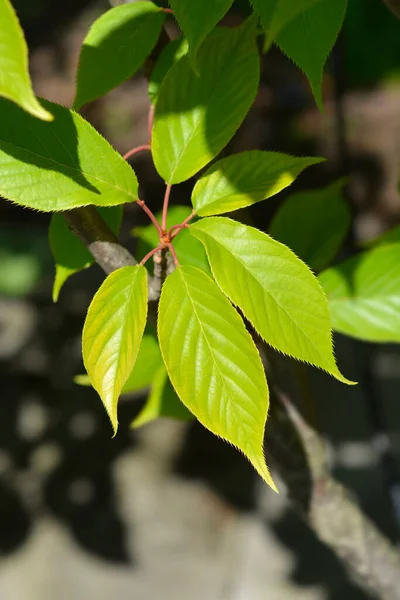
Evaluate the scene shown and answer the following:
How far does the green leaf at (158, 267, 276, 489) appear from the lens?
596 mm

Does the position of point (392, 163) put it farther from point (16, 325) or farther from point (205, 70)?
point (205, 70)

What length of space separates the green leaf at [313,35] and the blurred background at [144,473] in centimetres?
84

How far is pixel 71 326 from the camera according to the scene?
276 centimetres

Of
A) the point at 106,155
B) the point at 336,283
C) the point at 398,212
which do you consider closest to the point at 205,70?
the point at 106,155

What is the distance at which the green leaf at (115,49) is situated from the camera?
0.71 meters

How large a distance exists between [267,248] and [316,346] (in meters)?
0.09

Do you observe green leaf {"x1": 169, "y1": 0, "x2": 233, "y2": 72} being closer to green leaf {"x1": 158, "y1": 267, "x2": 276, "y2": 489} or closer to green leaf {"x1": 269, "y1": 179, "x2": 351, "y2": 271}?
green leaf {"x1": 158, "y1": 267, "x2": 276, "y2": 489}

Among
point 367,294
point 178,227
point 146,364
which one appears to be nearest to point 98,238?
point 178,227

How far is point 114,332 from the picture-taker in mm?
615

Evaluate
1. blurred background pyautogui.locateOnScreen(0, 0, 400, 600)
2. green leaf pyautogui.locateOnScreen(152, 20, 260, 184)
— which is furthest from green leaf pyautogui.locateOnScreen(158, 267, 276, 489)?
blurred background pyautogui.locateOnScreen(0, 0, 400, 600)

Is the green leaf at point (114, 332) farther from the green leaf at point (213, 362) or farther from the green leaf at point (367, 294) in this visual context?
the green leaf at point (367, 294)

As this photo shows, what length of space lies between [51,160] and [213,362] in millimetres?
220

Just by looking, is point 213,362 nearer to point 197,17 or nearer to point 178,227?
point 178,227

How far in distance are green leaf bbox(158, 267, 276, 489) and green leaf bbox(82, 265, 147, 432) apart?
0.02 meters
